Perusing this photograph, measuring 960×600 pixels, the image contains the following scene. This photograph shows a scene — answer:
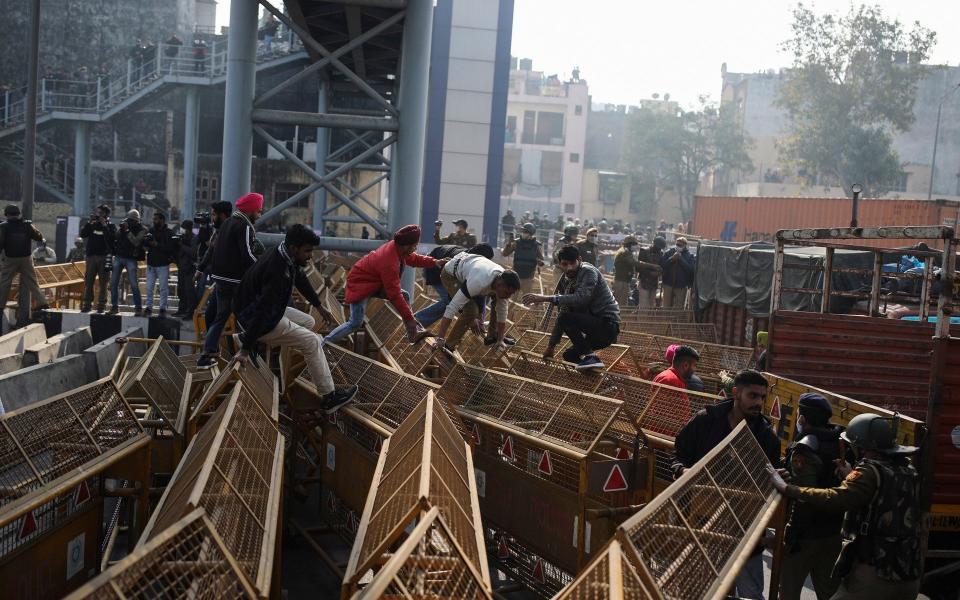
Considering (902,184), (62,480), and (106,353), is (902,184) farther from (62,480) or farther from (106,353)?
(62,480)

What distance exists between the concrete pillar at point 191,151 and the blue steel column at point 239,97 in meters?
19.5

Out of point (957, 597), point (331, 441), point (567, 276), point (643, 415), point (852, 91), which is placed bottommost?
point (957, 597)

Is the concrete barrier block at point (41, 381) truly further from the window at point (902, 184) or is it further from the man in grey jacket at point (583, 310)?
the window at point (902, 184)

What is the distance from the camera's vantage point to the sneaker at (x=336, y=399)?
24.8ft

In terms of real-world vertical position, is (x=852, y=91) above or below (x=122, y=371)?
above

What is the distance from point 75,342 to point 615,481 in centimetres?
895

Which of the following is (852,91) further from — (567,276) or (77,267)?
(567,276)

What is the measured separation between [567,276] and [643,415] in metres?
2.44

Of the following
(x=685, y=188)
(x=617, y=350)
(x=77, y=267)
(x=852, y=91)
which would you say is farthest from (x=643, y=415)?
(x=685, y=188)

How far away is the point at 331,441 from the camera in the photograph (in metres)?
7.60

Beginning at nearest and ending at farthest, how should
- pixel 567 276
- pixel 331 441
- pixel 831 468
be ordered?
pixel 831 468 < pixel 331 441 < pixel 567 276

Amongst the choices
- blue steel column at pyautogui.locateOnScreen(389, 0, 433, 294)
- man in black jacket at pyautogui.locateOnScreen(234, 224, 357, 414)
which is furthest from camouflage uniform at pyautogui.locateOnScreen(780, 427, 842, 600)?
blue steel column at pyautogui.locateOnScreen(389, 0, 433, 294)

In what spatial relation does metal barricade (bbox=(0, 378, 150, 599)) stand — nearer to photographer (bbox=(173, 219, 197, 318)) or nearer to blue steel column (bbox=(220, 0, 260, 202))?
blue steel column (bbox=(220, 0, 260, 202))

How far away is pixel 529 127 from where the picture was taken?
254 ft
